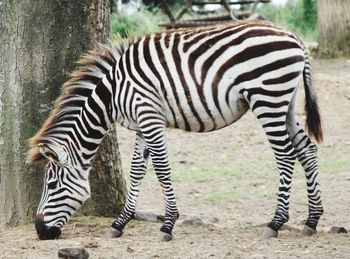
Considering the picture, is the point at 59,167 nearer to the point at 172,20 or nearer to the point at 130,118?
the point at 130,118

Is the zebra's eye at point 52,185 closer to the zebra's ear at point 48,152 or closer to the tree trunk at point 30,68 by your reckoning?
the zebra's ear at point 48,152

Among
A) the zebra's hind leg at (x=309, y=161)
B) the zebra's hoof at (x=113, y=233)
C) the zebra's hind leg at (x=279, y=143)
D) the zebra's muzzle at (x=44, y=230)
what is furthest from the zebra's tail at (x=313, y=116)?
the zebra's muzzle at (x=44, y=230)

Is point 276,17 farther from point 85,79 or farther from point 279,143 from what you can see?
point 279,143

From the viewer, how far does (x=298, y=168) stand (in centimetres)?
1114

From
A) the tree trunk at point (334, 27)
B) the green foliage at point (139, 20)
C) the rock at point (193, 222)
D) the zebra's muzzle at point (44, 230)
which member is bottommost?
the rock at point (193, 222)

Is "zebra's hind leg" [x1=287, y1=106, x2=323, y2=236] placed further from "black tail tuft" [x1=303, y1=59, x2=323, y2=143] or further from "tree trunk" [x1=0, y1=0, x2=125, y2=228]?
"tree trunk" [x1=0, y1=0, x2=125, y2=228]

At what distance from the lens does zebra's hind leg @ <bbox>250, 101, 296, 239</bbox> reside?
637 centimetres

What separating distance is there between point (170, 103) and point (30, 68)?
141cm

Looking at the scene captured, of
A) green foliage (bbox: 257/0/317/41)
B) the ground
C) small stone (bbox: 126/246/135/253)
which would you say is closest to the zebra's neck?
the ground

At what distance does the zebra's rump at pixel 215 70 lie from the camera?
636 centimetres

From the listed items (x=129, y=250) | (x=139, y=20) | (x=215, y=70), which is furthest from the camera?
(x=139, y=20)

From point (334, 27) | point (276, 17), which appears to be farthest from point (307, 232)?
point (276, 17)

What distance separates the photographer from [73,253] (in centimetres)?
560

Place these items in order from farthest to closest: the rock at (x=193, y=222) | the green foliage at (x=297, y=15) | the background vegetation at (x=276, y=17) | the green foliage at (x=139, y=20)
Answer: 1. the green foliage at (x=297, y=15)
2. the background vegetation at (x=276, y=17)
3. the green foliage at (x=139, y=20)
4. the rock at (x=193, y=222)
